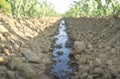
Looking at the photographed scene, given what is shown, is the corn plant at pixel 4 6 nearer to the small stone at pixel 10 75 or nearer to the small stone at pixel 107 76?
the small stone at pixel 10 75

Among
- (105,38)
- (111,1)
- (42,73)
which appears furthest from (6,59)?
(111,1)

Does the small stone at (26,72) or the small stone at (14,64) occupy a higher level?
the small stone at (14,64)

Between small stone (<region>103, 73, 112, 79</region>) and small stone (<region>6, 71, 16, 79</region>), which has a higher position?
small stone (<region>6, 71, 16, 79</region>)

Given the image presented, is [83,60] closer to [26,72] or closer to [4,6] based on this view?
[26,72]

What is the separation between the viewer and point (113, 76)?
8.66 m

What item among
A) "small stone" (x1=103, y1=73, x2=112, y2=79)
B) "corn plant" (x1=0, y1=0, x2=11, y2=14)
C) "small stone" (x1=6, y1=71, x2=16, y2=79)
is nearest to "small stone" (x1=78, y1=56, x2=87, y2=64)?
"small stone" (x1=103, y1=73, x2=112, y2=79)

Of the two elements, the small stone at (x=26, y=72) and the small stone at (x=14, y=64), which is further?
the small stone at (x=14, y=64)

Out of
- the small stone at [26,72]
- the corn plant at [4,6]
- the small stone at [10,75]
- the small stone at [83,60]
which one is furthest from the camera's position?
the corn plant at [4,6]

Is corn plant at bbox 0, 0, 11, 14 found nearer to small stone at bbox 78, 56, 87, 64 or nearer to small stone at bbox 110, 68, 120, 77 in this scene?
small stone at bbox 78, 56, 87, 64

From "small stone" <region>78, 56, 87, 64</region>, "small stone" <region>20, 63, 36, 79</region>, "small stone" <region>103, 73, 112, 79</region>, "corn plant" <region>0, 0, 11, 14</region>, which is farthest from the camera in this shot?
"corn plant" <region>0, 0, 11, 14</region>

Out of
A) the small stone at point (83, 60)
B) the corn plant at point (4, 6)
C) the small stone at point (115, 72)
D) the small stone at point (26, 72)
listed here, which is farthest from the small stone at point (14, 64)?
the corn plant at point (4, 6)

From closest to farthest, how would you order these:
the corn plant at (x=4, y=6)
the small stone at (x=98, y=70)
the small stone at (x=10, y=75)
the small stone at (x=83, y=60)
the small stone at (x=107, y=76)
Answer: the small stone at (x=10, y=75)
the small stone at (x=107, y=76)
the small stone at (x=98, y=70)
the small stone at (x=83, y=60)
the corn plant at (x=4, y=6)

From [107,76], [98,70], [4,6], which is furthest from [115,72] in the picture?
[4,6]

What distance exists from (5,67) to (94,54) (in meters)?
4.42
